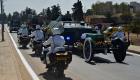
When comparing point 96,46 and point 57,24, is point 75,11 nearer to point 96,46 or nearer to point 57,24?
point 57,24

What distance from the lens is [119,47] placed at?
20969 millimetres

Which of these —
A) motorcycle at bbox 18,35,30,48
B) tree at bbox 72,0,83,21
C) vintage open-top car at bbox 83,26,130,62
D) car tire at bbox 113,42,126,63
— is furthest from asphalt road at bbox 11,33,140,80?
tree at bbox 72,0,83,21

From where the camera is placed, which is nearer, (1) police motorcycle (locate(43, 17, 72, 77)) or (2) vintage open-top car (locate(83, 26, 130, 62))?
(1) police motorcycle (locate(43, 17, 72, 77))

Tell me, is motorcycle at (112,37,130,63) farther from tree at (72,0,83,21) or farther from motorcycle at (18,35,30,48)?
tree at (72,0,83,21)

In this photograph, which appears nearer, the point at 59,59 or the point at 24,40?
the point at 59,59

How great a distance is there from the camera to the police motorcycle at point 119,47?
2081 cm

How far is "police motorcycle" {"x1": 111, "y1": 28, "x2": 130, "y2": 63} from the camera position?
2081 centimetres

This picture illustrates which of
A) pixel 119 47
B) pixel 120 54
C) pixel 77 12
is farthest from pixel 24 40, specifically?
pixel 77 12

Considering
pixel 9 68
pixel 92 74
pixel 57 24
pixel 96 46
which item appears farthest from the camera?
pixel 57 24

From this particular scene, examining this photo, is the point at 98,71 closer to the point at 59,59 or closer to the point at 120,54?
the point at 59,59

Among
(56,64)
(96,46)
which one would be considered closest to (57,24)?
(96,46)

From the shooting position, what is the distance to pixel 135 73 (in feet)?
54.1

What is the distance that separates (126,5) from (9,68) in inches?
7229

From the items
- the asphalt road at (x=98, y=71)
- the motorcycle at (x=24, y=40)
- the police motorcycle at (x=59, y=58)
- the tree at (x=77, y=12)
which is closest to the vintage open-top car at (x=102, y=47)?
the asphalt road at (x=98, y=71)
